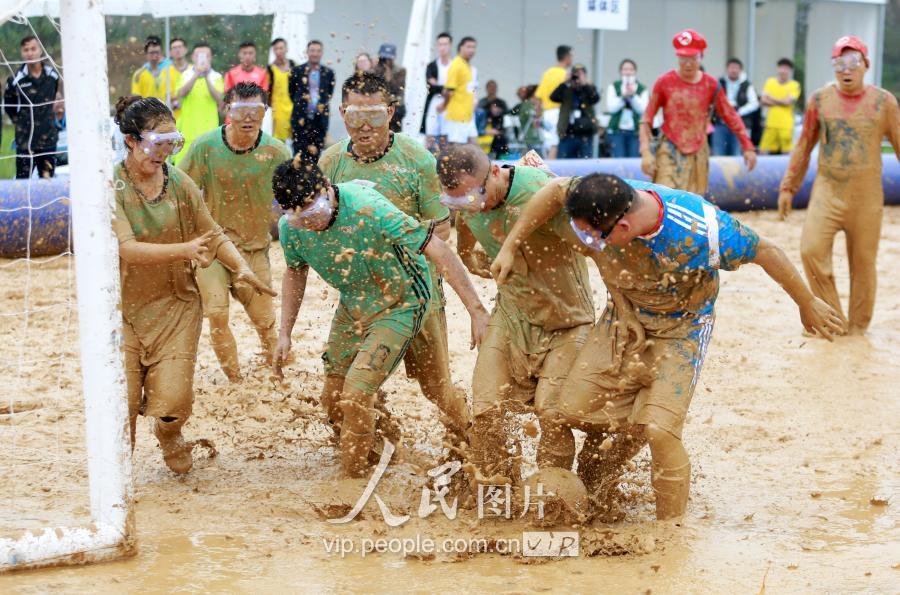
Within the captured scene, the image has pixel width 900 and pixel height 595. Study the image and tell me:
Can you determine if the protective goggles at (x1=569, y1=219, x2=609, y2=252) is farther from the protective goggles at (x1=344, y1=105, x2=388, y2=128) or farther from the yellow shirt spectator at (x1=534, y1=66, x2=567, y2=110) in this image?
the yellow shirt spectator at (x1=534, y1=66, x2=567, y2=110)

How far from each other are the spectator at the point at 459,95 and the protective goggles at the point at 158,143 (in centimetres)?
946

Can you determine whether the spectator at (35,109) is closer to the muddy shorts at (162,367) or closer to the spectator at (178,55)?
the spectator at (178,55)

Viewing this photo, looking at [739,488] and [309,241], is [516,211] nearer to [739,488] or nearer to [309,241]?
[309,241]

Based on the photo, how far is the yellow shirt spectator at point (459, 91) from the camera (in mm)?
14984

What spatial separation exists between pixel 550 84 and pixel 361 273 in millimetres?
10635

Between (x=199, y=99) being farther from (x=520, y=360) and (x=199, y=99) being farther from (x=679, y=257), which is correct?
(x=679, y=257)

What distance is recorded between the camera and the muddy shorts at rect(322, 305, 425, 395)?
5633mm

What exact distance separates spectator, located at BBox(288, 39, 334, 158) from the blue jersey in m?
7.45

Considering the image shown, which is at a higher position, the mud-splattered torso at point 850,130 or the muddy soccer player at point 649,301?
the mud-splattered torso at point 850,130

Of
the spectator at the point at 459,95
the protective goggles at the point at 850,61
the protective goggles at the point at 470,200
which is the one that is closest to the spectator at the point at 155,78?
the spectator at the point at 459,95

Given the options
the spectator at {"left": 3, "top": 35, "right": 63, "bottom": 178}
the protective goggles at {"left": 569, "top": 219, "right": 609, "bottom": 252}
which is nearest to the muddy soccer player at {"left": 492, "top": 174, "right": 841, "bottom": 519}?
the protective goggles at {"left": 569, "top": 219, "right": 609, "bottom": 252}

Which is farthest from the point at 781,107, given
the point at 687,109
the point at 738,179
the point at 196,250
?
the point at 196,250

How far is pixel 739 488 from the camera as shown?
603 cm

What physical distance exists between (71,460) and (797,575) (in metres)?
3.80
